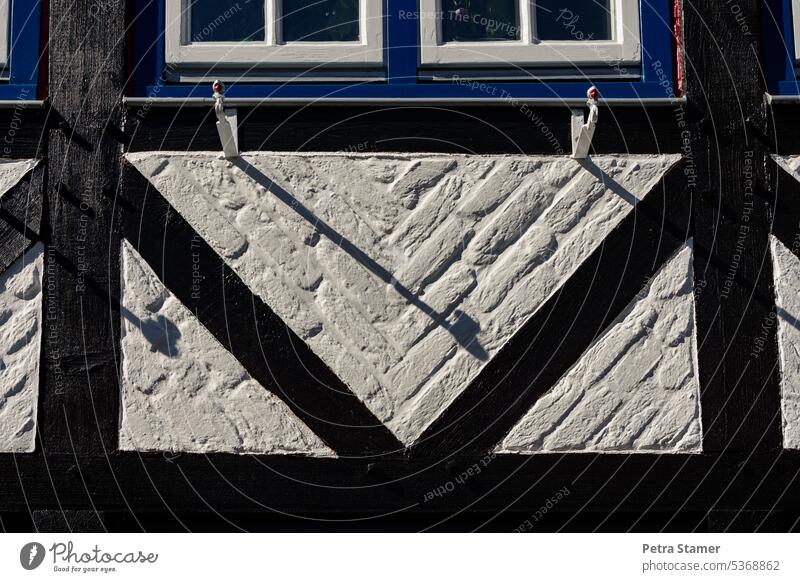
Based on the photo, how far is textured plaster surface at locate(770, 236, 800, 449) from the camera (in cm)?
328

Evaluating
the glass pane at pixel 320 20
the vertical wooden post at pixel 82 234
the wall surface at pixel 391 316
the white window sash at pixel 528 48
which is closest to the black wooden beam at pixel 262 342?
the wall surface at pixel 391 316

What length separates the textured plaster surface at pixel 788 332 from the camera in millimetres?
3279

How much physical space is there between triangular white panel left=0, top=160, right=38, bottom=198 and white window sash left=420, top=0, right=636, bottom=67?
4.58 feet

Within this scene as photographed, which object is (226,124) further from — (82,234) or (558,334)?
(558,334)

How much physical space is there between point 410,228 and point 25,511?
156 centimetres

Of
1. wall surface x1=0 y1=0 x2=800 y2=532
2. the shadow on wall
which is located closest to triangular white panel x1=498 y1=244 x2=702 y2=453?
wall surface x1=0 y1=0 x2=800 y2=532

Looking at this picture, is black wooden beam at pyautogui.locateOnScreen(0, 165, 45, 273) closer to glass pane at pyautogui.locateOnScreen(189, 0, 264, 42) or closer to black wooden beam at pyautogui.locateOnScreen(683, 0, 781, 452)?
glass pane at pyautogui.locateOnScreen(189, 0, 264, 42)

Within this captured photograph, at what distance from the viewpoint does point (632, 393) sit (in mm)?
3268

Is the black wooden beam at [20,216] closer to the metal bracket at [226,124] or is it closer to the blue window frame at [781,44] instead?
the metal bracket at [226,124]

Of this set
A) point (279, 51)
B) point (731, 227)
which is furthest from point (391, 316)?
point (731, 227)
